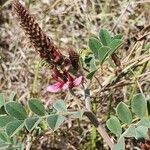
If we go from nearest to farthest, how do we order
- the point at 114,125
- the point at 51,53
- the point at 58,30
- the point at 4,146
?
the point at 51,53 < the point at 114,125 < the point at 4,146 < the point at 58,30

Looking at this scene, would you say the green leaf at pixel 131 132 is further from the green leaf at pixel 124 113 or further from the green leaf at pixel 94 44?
the green leaf at pixel 94 44

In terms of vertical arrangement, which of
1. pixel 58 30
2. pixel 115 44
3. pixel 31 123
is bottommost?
pixel 31 123

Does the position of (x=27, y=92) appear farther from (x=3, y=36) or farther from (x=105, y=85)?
(x=105, y=85)

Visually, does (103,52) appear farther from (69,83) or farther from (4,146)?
(4,146)

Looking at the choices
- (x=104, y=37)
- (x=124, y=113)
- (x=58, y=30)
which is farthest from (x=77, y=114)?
(x=58, y=30)

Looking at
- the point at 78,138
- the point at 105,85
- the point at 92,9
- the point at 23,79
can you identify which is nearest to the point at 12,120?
the point at 105,85

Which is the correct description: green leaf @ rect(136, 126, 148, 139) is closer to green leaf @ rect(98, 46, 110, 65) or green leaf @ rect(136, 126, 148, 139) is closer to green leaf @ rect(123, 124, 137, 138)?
green leaf @ rect(123, 124, 137, 138)

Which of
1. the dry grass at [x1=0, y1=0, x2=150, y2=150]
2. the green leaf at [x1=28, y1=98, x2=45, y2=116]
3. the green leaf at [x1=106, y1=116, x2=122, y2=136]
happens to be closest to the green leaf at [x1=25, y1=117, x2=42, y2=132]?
the green leaf at [x1=28, y1=98, x2=45, y2=116]
